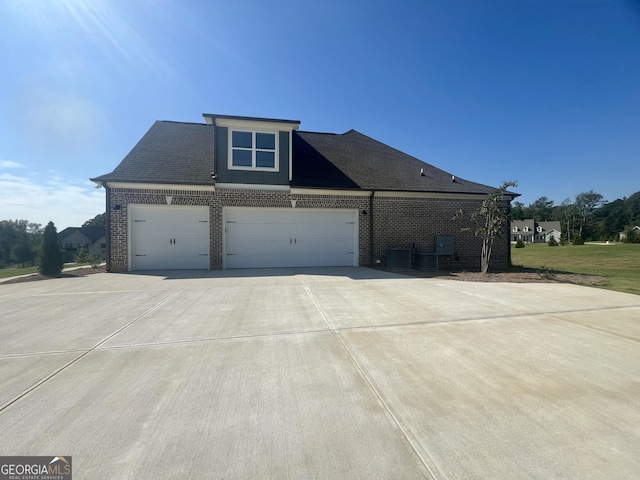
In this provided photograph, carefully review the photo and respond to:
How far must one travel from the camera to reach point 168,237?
10.1m

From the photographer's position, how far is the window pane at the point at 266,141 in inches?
426

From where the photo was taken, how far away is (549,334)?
148 inches

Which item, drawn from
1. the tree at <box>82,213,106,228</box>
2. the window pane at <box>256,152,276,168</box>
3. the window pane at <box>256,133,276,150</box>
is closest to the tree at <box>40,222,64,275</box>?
the window pane at <box>256,152,276,168</box>

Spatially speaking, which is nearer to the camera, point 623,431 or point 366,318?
point 623,431

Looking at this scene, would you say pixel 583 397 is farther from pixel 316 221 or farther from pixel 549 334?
pixel 316 221

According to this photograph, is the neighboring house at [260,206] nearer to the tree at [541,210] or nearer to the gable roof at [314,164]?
the gable roof at [314,164]

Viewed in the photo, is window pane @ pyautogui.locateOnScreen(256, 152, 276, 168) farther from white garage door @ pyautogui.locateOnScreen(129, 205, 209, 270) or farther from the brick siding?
white garage door @ pyautogui.locateOnScreen(129, 205, 209, 270)

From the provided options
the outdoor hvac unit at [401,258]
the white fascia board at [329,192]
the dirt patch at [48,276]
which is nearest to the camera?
the dirt patch at [48,276]

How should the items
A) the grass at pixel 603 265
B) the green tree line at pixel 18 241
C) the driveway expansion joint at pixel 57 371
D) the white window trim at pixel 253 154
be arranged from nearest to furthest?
the driveway expansion joint at pixel 57 371
the grass at pixel 603 265
the white window trim at pixel 253 154
the green tree line at pixel 18 241

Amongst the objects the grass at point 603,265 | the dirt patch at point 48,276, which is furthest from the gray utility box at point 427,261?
the dirt patch at point 48,276

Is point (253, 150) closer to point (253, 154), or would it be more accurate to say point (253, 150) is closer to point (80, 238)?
point (253, 154)

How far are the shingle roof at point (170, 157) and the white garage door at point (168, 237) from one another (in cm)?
108

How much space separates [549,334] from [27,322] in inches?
313

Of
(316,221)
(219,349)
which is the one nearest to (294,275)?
(316,221)
